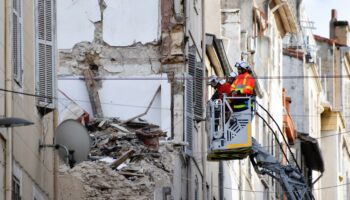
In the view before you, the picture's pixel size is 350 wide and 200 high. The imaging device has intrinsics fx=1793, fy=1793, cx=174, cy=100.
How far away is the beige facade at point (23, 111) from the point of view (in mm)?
24375

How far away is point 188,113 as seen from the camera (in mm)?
37312

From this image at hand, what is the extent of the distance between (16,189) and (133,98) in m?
11.9

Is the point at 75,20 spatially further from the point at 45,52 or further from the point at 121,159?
the point at 45,52

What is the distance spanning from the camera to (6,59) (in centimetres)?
2448

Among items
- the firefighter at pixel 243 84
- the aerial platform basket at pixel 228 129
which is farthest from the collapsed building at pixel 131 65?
the firefighter at pixel 243 84

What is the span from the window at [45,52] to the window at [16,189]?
206cm

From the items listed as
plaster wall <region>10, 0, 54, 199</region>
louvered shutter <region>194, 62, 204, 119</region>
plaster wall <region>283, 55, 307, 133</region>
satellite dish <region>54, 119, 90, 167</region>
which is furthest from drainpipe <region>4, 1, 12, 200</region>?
plaster wall <region>283, 55, 307, 133</region>

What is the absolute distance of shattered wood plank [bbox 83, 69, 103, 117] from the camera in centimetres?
3684

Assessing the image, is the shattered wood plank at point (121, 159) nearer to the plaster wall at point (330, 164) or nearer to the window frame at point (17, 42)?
the window frame at point (17, 42)

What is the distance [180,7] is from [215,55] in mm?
5721

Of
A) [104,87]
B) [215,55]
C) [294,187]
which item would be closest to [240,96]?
[294,187]

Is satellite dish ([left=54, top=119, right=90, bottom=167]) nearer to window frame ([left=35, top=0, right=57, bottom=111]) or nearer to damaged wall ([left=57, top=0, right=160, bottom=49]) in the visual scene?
window frame ([left=35, top=0, right=57, bottom=111])

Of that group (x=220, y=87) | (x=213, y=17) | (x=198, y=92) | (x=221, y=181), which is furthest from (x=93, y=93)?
(x=213, y=17)

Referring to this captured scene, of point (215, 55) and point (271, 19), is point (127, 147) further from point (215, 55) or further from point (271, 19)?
point (271, 19)
